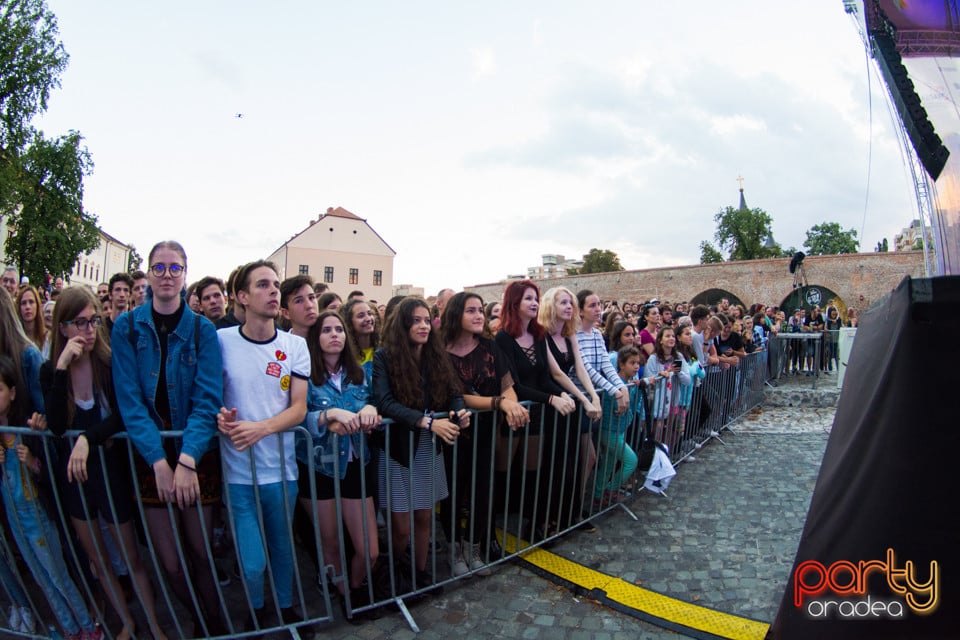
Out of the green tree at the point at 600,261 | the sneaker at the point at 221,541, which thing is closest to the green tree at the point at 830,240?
the green tree at the point at 600,261

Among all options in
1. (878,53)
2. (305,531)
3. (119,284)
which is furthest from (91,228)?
(878,53)

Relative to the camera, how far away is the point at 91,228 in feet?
88.6

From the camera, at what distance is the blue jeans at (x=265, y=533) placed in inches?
114

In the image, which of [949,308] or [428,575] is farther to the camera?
[428,575]

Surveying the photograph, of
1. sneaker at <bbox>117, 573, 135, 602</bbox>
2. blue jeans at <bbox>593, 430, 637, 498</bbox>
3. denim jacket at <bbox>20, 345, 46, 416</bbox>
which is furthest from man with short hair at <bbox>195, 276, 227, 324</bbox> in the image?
blue jeans at <bbox>593, 430, 637, 498</bbox>

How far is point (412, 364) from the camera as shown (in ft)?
11.6

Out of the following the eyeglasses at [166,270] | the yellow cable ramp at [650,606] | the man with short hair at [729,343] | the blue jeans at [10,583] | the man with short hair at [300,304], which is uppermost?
the eyeglasses at [166,270]

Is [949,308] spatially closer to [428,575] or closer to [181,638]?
[428,575]

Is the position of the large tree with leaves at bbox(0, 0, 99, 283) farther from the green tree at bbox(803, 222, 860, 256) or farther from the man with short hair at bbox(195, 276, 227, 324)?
the green tree at bbox(803, 222, 860, 256)

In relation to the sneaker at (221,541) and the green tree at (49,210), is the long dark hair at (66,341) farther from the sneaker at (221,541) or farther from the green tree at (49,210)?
the green tree at (49,210)

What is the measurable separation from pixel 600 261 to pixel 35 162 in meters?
56.6

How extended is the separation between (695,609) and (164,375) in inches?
132

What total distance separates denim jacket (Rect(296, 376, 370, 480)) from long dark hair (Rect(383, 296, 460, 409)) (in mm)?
258

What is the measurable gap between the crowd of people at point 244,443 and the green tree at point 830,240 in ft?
279
